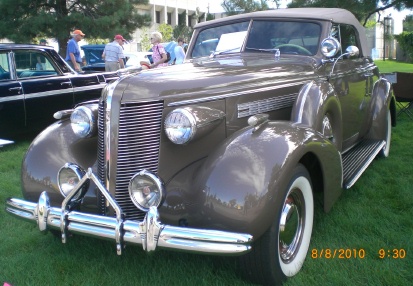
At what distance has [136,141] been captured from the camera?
99.0 inches

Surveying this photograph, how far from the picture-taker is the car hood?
8.55ft

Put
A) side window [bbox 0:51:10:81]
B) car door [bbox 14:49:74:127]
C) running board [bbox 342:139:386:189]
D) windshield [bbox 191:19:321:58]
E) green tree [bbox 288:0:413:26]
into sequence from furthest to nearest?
green tree [bbox 288:0:413:26], car door [bbox 14:49:74:127], side window [bbox 0:51:10:81], windshield [bbox 191:19:321:58], running board [bbox 342:139:386:189]

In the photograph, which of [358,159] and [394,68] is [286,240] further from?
[394,68]

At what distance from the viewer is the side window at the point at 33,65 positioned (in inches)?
245

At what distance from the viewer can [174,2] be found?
4366 centimetres

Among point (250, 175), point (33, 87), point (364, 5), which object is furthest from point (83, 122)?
point (364, 5)

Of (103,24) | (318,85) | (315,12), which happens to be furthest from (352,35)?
(103,24)

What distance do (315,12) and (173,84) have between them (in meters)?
2.14

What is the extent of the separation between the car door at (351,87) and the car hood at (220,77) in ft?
1.50

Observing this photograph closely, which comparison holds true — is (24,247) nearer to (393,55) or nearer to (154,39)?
(154,39)

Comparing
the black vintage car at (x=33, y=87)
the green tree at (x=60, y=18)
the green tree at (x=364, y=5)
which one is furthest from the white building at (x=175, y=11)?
the black vintage car at (x=33, y=87)
